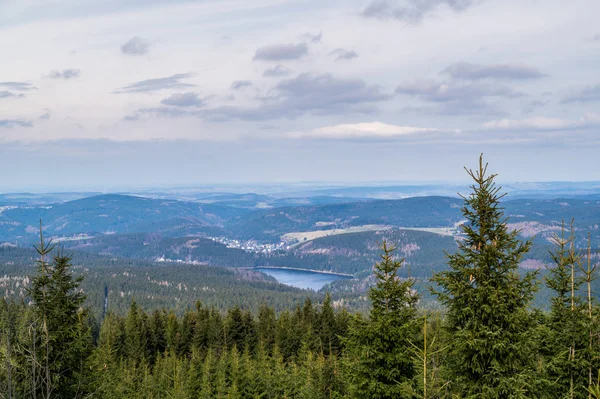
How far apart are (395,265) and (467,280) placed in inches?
186

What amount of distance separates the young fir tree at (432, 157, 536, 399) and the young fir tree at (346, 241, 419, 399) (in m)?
2.80

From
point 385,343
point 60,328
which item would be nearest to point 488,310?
point 385,343

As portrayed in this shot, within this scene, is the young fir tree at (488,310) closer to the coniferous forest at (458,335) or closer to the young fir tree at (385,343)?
the coniferous forest at (458,335)

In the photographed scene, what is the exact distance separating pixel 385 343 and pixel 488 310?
228 inches

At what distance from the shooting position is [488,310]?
18109mm

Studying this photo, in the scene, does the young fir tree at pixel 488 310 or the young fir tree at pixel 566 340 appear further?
the young fir tree at pixel 566 340

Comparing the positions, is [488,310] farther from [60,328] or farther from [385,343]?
[60,328]

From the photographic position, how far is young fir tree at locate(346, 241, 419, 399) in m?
22.0

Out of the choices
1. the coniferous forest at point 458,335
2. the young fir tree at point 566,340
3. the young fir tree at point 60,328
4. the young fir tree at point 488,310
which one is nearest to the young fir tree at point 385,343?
the coniferous forest at point 458,335

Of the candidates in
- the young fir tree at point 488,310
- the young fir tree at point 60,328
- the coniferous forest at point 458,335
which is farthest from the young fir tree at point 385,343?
the young fir tree at point 60,328

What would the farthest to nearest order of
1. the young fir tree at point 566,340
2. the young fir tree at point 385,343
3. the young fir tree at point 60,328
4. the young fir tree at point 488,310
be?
1. the young fir tree at point 60,328
2. the young fir tree at point 566,340
3. the young fir tree at point 385,343
4. the young fir tree at point 488,310

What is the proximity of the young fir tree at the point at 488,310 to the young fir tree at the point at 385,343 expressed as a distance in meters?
2.80

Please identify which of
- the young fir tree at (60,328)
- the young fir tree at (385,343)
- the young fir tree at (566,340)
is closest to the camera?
the young fir tree at (385,343)

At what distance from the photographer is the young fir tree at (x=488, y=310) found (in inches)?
709
